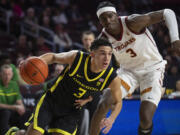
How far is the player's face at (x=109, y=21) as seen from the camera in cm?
447

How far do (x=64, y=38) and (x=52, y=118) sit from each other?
22.0ft

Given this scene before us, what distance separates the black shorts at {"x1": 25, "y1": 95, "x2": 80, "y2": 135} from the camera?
12.9ft

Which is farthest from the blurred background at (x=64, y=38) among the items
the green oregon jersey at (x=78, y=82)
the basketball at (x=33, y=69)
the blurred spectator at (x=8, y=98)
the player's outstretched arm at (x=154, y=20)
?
the basketball at (x=33, y=69)

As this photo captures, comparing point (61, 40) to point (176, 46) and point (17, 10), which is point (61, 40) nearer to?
point (17, 10)

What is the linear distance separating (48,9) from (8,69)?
5904mm

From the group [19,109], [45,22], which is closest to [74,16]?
[45,22]

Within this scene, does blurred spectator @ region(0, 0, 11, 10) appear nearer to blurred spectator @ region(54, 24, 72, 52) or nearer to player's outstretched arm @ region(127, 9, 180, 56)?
blurred spectator @ region(54, 24, 72, 52)

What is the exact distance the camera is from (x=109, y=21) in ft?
14.7

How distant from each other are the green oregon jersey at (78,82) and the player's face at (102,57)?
13 centimetres

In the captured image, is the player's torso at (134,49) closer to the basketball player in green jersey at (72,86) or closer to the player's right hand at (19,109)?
the basketball player in green jersey at (72,86)

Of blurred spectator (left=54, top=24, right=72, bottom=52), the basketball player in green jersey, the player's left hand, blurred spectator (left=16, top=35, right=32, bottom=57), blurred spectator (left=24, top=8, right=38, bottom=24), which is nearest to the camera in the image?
the basketball player in green jersey

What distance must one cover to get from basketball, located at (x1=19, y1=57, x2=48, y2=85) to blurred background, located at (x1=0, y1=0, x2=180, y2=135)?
2.35 m

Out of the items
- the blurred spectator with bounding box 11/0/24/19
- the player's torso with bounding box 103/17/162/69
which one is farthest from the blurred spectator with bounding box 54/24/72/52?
the player's torso with bounding box 103/17/162/69

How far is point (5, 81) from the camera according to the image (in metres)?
6.14
